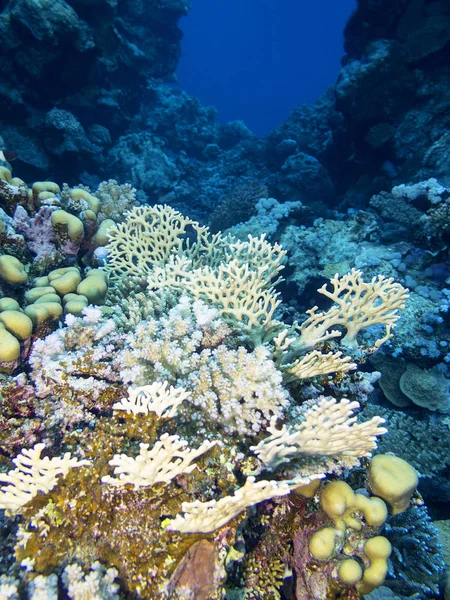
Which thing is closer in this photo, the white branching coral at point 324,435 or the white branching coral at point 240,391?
the white branching coral at point 324,435

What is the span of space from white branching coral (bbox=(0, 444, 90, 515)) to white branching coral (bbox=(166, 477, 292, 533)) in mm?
646

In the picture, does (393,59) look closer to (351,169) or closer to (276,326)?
(351,169)

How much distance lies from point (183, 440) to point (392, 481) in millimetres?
1481

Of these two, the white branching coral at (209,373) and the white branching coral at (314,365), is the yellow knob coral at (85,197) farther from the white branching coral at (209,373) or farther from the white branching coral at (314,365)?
the white branching coral at (314,365)

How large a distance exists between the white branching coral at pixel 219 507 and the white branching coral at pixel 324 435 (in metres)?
0.24

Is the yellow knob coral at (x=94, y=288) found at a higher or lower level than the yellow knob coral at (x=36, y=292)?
higher

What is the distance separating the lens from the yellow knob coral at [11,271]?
127 inches

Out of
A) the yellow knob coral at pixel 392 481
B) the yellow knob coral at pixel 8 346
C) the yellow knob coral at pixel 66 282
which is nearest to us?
the yellow knob coral at pixel 392 481

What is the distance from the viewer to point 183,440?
185 centimetres

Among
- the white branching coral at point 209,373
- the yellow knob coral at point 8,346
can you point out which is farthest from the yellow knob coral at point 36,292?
the white branching coral at point 209,373

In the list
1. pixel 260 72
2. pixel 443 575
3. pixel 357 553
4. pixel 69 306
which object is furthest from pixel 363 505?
pixel 260 72

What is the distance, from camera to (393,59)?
935 cm

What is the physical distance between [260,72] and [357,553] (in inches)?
5940

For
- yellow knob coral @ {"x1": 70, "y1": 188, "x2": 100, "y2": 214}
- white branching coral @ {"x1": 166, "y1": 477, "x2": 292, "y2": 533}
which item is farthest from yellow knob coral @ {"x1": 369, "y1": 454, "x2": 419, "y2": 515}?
yellow knob coral @ {"x1": 70, "y1": 188, "x2": 100, "y2": 214}
